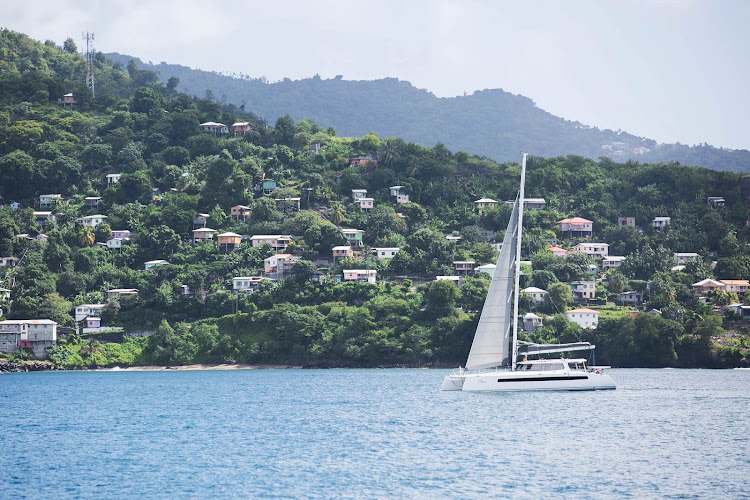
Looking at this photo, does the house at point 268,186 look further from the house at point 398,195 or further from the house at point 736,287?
the house at point 736,287

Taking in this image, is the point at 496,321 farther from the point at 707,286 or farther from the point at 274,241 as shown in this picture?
the point at 274,241

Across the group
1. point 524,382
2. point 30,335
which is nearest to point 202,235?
point 30,335

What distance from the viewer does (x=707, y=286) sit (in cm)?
9250

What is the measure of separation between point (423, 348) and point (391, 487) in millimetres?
51375

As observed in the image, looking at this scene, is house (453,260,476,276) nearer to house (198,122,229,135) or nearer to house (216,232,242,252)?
house (216,232,242,252)

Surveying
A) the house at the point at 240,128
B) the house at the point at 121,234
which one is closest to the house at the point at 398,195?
the house at the point at 240,128

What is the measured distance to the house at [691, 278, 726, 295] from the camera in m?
92.2

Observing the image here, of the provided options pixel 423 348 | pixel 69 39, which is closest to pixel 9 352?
pixel 423 348

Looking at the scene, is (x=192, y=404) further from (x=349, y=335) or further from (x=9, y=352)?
(x=9, y=352)

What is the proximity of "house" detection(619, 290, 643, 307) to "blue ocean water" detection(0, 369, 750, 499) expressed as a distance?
31.5 m

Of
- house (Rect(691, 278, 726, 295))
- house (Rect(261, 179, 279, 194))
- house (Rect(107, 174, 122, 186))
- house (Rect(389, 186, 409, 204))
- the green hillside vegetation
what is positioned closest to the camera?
the green hillside vegetation

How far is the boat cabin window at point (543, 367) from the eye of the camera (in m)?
53.6

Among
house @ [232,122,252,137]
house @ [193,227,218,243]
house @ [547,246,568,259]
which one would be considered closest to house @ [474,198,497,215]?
house @ [547,246,568,259]

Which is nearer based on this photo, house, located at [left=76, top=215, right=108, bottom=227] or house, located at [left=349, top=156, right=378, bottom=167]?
house, located at [left=76, top=215, right=108, bottom=227]
